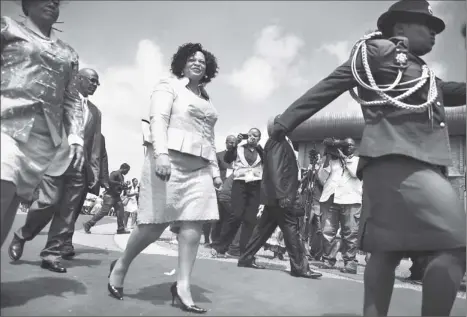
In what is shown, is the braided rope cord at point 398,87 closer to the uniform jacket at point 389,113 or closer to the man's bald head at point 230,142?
the uniform jacket at point 389,113

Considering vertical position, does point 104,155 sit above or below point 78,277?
above

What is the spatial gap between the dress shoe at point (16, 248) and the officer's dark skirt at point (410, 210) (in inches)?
67.9

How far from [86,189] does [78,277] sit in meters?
1.13

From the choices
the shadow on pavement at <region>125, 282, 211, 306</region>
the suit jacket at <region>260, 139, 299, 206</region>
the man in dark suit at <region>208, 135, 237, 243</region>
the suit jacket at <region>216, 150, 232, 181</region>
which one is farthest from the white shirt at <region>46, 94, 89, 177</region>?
the suit jacket at <region>216, 150, 232, 181</region>

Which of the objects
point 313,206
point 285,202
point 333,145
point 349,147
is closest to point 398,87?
point 285,202

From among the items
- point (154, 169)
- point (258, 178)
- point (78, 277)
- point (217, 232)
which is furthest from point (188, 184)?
point (217, 232)

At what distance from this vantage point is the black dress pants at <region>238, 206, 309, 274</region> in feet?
14.4

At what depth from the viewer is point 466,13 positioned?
8.71 ft

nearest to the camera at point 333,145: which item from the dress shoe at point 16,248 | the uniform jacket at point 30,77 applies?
the uniform jacket at point 30,77

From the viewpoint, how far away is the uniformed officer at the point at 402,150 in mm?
1921

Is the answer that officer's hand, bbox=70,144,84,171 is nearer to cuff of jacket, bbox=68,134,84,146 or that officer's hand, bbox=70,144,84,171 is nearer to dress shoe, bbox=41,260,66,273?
cuff of jacket, bbox=68,134,84,146

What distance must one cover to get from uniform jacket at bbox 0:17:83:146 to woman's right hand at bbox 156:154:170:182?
57cm

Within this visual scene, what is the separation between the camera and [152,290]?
9.73 ft

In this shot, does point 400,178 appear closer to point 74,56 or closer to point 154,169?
point 154,169
